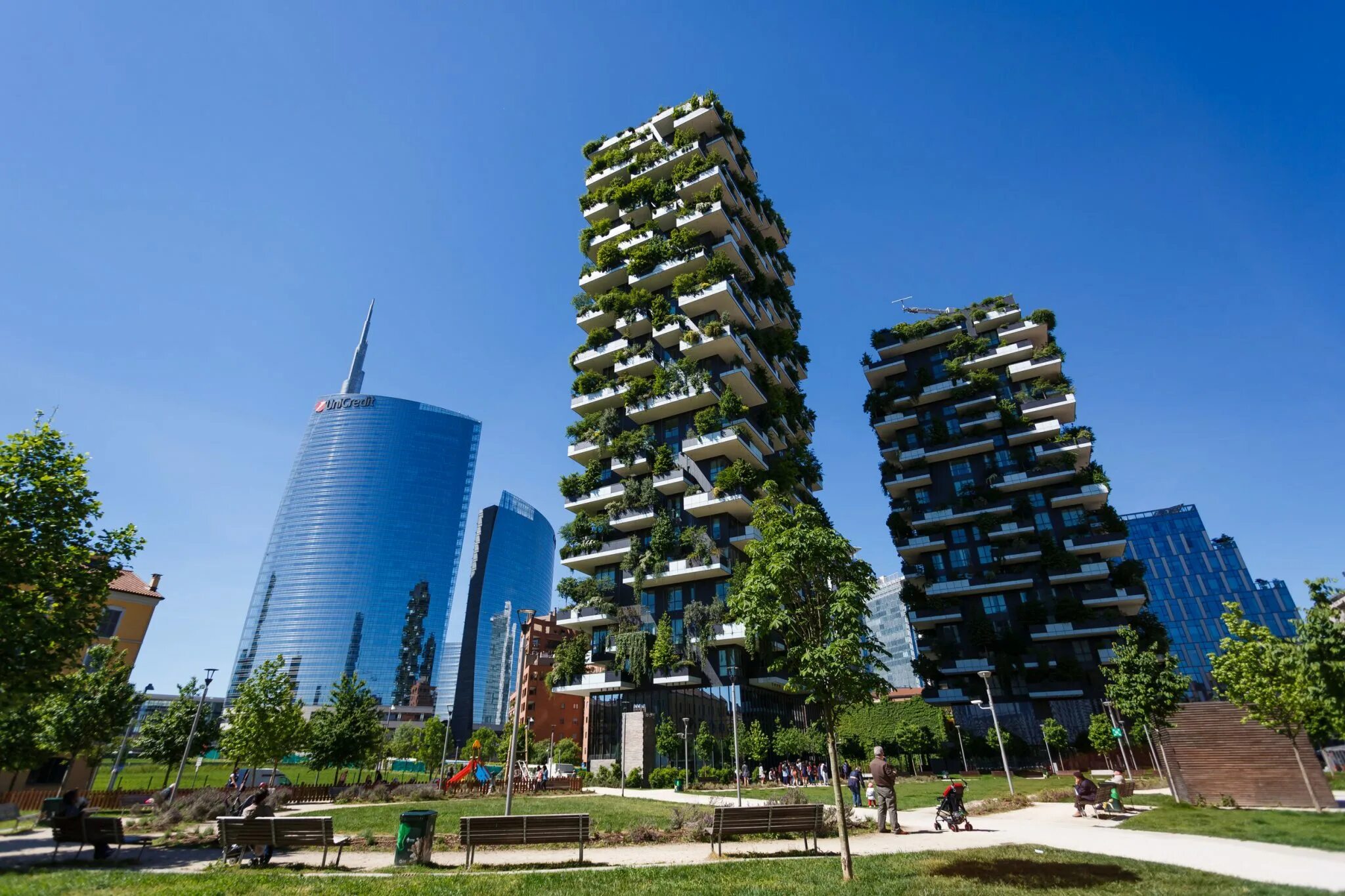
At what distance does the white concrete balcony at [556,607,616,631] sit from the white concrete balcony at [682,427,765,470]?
14.9 m

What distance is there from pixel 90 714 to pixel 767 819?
31.8 m

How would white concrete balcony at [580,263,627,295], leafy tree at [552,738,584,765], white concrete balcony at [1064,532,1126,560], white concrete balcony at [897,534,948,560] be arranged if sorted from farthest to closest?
leafy tree at [552,738,584,765], white concrete balcony at [897,534,948,560], white concrete balcony at [580,263,627,295], white concrete balcony at [1064,532,1126,560]

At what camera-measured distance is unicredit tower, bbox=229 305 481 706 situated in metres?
142

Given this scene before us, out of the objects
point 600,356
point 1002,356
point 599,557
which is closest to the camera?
point 599,557

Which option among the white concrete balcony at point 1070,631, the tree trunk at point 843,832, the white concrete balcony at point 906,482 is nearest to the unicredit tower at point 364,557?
the white concrete balcony at point 906,482

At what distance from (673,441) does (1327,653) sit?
4394cm

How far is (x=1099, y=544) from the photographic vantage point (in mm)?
54250

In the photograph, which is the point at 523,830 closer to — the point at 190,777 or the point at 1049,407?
the point at 1049,407

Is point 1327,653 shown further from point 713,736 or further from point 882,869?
point 713,736

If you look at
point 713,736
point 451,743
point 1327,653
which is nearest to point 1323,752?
point 713,736

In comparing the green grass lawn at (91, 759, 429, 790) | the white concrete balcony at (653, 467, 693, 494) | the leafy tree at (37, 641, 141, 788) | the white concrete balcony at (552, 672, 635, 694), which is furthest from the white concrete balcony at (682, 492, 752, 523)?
the leafy tree at (37, 641, 141, 788)

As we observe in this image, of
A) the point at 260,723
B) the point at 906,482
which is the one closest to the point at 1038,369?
the point at 906,482

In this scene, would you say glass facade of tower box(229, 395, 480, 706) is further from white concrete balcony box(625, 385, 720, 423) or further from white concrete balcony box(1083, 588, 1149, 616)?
white concrete balcony box(1083, 588, 1149, 616)

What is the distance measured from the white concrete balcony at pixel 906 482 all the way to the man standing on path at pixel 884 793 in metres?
54.1
